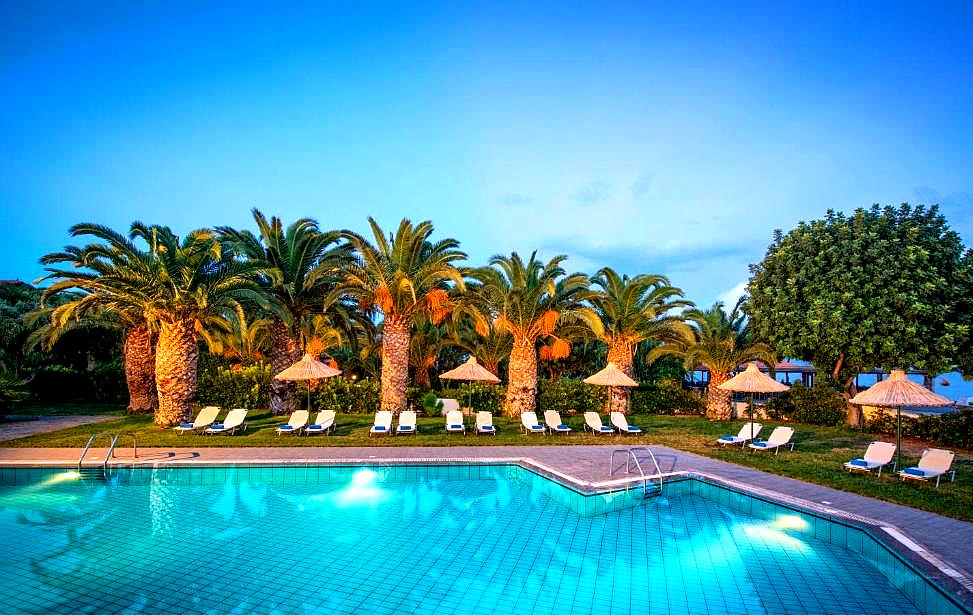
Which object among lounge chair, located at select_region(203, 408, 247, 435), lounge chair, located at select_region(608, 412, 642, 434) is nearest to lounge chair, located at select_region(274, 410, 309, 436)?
lounge chair, located at select_region(203, 408, 247, 435)

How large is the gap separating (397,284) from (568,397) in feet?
28.4

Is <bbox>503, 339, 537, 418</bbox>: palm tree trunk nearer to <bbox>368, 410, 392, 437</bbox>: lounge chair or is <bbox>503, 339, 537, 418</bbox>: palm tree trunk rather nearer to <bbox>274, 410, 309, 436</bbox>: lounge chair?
<bbox>368, 410, 392, 437</bbox>: lounge chair

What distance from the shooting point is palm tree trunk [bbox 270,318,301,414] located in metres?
18.9

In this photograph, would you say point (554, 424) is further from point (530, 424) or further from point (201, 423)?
point (201, 423)

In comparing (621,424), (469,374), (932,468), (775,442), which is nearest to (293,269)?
(469,374)

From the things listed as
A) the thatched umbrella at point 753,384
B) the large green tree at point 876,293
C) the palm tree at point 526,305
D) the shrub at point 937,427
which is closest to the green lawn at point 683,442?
the shrub at point 937,427

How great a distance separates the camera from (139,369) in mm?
19922

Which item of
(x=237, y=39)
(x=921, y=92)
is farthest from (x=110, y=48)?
(x=921, y=92)

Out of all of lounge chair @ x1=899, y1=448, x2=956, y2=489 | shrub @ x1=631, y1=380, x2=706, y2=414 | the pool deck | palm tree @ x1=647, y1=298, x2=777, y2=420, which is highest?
palm tree @ x1=647, y1=298, x2=777, y2=420

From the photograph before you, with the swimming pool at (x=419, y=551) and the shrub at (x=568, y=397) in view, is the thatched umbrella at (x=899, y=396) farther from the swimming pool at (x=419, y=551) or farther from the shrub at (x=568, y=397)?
the shrub at (x=568, y=397)

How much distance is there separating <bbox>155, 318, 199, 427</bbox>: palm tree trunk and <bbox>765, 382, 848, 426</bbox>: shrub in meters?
21.3

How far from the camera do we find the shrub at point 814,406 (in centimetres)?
1983

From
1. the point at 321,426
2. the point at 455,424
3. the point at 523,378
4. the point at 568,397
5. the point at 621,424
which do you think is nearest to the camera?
the point at 321,426

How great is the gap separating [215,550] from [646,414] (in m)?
19.2
